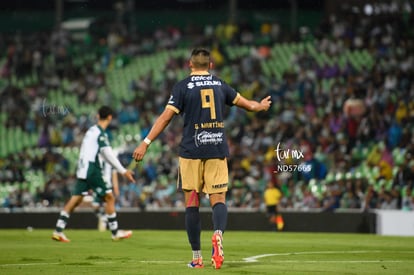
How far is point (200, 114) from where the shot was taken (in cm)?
1122

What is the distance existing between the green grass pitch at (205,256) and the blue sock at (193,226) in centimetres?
32

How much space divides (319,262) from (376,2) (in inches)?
1093

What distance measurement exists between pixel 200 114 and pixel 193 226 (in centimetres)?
124

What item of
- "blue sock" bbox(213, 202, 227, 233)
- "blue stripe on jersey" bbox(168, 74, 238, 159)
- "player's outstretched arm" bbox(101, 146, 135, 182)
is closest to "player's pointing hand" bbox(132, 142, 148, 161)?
"blue stripe on jersey" bbox(168, 74, 238, 159)

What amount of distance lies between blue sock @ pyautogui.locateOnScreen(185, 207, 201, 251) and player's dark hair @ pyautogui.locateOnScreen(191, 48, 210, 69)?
159 cm

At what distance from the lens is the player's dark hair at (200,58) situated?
11.2 metres

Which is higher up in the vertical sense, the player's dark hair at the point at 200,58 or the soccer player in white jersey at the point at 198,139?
the player's dark hair at the point at 200,58

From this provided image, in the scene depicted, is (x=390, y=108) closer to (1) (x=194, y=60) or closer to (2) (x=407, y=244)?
(2) (x=407, y=244)

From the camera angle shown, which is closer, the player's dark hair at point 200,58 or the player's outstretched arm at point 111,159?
the player's dark hair at point 200,58

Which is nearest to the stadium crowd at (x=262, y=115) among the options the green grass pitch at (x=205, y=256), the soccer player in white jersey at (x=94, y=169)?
the green grass pitch at (x=205, y=256)

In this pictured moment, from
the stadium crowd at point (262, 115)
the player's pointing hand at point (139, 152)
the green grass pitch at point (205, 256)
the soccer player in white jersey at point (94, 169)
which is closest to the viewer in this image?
the green grass pitch at point (205, 256)

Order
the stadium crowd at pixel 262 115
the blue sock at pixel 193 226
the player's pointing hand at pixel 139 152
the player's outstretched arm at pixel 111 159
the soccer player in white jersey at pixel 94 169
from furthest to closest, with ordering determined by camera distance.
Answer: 1. the stadium crowd at pixel 262 115
2. the soccer player in white jersey at pixel 94 169
3. the player's outstretched arm at pixel 111 159
4. the blue sock at pixel 193 226
5. the player's pointing hand at pixel 139 152

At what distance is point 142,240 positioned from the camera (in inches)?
689

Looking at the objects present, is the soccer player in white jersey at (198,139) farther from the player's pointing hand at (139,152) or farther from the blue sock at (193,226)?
the player's pointing hand at (139,152)
